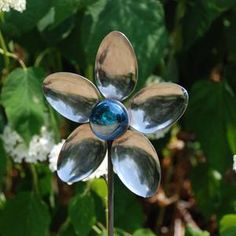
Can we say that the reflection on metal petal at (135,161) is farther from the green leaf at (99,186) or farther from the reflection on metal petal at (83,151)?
the green leaf at (99,186)

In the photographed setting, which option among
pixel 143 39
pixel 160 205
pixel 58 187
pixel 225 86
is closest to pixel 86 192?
pixel 143 39

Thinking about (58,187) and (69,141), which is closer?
(69,141)

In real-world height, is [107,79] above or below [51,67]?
above

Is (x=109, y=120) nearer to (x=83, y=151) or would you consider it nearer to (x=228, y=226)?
(x=83, y=151)

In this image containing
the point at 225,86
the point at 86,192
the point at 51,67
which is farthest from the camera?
the point at 51,67

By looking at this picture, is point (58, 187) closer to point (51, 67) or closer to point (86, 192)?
point (51, 67)

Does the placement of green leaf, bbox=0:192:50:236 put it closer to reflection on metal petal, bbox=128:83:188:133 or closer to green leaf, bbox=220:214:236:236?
green leaf, bbox=220:214:236:236

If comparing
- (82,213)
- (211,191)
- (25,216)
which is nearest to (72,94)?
A: (82,213)
